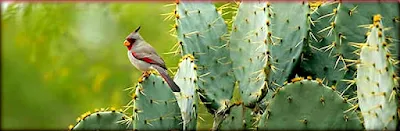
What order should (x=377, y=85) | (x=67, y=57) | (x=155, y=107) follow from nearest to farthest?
(x=377, y=85)
(x=155, y=107)
(x=67, y=57)

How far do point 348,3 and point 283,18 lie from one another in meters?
0.19

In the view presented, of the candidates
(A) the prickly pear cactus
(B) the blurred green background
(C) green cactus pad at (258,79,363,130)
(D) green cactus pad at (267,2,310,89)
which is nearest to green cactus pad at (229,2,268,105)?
(D) green cactus pad at (267,2,310,89)

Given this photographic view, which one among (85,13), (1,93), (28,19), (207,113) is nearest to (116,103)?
(28,19)

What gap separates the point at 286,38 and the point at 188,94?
13.6 inches

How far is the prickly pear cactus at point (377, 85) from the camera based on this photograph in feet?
9.09

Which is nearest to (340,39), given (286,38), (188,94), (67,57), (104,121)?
(286,38)

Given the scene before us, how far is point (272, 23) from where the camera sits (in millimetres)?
3158

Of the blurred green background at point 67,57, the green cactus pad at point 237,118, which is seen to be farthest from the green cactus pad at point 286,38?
the blurred green background at point 67,57

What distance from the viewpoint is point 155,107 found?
2.95 metres

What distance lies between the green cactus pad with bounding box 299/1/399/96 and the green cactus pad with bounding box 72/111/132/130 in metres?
0.54

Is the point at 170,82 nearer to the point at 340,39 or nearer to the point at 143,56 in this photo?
the point at 143,56

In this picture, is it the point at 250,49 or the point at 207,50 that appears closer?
the point at 250,49

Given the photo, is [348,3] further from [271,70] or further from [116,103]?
[116,103]

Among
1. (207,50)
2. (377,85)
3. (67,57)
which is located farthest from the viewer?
(67,57)
